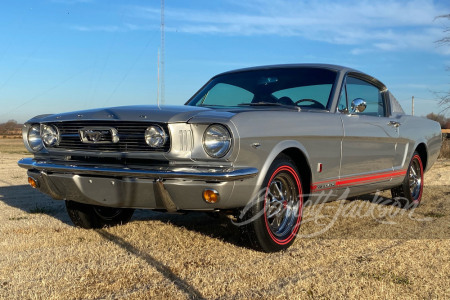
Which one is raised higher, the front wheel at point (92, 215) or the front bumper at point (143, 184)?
the front bumper at point (143, 184)

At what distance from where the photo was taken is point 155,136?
Result: 3332 millimetres

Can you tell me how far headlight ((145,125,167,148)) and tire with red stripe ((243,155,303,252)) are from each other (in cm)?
82

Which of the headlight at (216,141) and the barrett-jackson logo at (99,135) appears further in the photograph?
the barrett-jackson logo at (99,135)

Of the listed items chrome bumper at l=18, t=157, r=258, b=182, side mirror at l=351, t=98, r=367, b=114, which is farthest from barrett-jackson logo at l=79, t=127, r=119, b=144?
side mirror at l=351, t=98, r=367, b=114

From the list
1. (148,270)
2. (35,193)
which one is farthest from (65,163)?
(35,193)

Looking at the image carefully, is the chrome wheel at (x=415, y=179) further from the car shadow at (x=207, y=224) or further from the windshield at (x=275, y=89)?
the car shadow at (x=207, y=224)

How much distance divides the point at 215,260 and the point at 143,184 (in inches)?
29.4

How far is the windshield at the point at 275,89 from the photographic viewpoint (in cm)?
462

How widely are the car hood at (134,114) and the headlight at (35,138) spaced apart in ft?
0.50

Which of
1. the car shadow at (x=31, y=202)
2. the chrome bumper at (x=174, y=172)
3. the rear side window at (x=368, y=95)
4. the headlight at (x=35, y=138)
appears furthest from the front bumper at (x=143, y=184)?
the rear side window at (x=368, y=95)

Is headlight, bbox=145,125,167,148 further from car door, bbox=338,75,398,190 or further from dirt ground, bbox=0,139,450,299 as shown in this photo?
car door, bbox=338,75,398,190

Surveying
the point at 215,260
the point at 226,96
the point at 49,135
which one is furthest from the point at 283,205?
the point at 49,135

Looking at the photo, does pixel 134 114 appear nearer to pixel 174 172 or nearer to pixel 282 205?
pixel 174 172

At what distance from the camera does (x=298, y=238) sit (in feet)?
13.5
